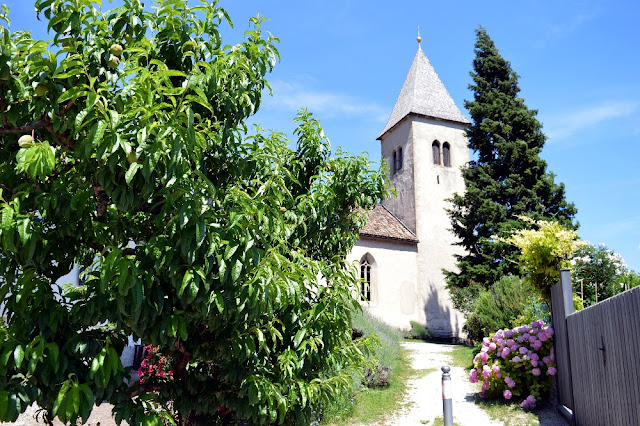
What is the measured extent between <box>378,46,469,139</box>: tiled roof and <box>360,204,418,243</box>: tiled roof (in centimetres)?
672

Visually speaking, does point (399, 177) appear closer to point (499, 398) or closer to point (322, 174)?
point (499, 398)

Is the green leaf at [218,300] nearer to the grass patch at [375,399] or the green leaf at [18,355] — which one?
the green leaf at [18,355]

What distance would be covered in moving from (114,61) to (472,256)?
69.5 ft

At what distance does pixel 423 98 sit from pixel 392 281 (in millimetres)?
12804

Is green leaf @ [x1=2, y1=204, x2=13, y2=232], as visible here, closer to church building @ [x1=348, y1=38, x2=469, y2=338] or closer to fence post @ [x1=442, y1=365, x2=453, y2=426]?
fence post @ [x1=442, y1=365, x2=453, y2=426]

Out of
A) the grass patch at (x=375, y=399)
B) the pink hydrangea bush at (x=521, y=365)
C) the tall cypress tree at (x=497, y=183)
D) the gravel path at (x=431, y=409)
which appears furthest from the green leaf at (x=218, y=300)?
the tall cypress tree at (x=497, y=183)

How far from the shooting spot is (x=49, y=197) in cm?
298

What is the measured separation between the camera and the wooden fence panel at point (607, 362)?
5.05 m

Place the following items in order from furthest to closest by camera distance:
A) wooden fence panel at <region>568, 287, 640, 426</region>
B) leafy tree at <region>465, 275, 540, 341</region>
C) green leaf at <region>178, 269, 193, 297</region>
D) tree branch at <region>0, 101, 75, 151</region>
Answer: leafy tree at <region>465, 275, 540, 341</region>
wooden fence panel at <region>568, 287, 640, 426</region>
tree branch at <region>0, 101, 75, 151</region>
green leaf at <region>178, 269, 193, 297</region>

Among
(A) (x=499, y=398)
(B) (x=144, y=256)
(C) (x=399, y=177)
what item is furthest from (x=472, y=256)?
(B) (x=144, y=256)

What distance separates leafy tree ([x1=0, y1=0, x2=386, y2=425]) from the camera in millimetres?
2721

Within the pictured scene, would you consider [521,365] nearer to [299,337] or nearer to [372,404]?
[372,404]

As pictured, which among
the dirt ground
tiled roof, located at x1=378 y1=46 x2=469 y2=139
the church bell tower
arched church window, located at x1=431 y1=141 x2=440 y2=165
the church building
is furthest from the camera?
tiled roof, located at x1=378 y1=46 x2=469 y2=139

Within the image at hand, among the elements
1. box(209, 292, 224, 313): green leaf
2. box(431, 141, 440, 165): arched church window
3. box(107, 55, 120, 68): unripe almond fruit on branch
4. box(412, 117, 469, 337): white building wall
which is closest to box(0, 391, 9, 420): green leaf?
box(209, 292, 224, 313): green leaf
